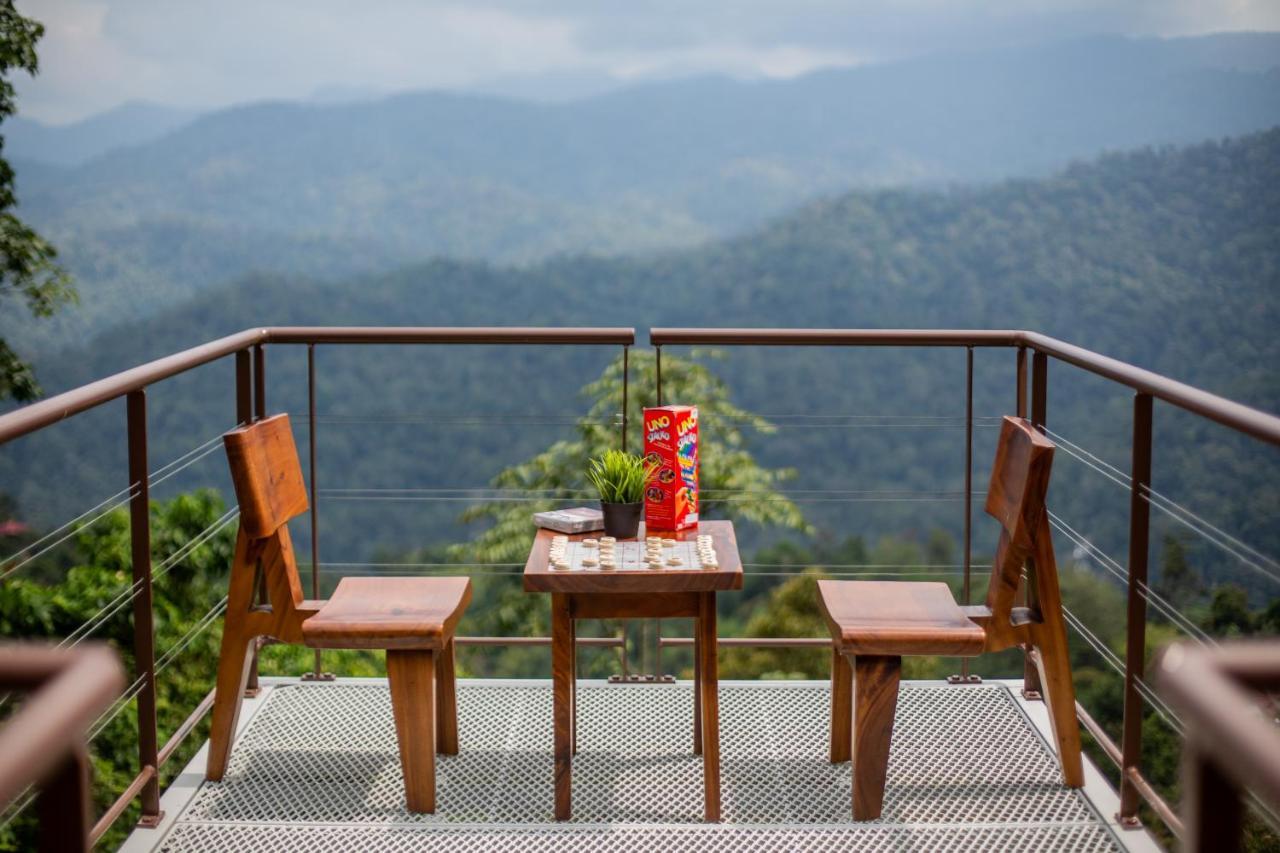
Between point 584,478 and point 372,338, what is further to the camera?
point 584,478

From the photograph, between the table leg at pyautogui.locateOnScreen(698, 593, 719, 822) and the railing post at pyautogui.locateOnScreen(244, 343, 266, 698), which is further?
the railing post at pyautogui.locateOnScreen(244, 343, 266, 698)

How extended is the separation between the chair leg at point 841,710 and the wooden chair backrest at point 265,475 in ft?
4.48

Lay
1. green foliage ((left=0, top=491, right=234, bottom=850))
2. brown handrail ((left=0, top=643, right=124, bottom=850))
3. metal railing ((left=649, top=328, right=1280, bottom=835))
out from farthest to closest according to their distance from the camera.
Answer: green foliage ((left=0, top=491, right=234, bottom=850)), metal railing ((left=649, top=328, right=1280, bottom=835)), brown handrail ((left=0, top=643, right=124, bottom=850))

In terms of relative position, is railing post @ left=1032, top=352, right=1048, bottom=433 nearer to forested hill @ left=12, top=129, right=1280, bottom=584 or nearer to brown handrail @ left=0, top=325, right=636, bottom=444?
brown handrail @ left=0, top=325, right=636, bottom=444

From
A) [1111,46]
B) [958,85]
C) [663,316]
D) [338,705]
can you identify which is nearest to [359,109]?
[663,316]

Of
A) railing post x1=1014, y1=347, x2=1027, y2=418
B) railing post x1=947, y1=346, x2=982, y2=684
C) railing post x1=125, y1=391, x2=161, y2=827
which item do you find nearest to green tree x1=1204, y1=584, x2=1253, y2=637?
railing post x1=947, y1=346, x2=982, y2=684

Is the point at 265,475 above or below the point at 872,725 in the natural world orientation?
above

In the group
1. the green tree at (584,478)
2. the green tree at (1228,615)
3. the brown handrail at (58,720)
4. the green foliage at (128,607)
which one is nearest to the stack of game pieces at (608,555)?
the brown handrail at (58,720)

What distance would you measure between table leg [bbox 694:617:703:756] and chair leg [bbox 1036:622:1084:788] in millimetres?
790

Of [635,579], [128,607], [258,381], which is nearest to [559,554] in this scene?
[635,579]

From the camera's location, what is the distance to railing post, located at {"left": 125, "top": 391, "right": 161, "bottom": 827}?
2.54 metres

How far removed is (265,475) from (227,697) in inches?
21.3

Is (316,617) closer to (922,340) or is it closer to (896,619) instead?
(896,619)

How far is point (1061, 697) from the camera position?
289cm
